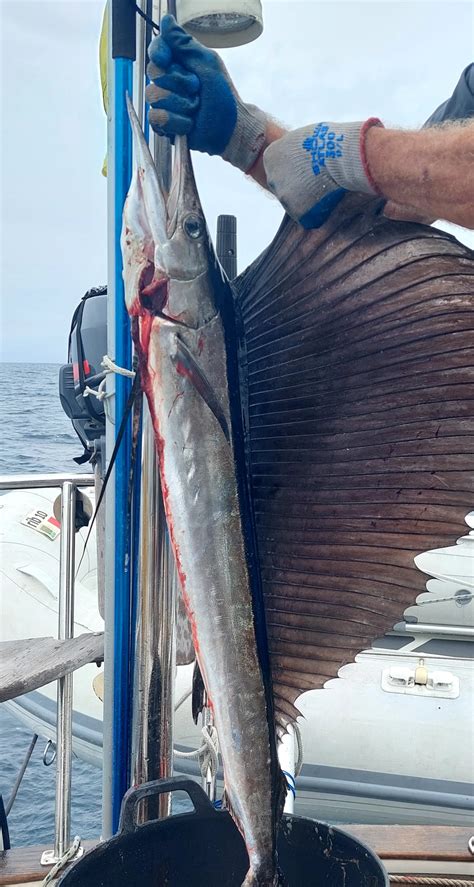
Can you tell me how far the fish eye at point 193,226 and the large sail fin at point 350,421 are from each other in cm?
16

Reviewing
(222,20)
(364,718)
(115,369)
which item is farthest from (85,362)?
(364,718)

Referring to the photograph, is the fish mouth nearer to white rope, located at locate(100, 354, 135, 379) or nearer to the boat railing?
white rope, located at locate(100, 354, 135, 379)

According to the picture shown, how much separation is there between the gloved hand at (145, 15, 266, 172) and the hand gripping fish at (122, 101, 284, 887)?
0.03 meters

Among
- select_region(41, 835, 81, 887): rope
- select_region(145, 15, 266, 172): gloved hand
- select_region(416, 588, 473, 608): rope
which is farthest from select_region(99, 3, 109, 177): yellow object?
select_region(416, 588, 473, 608): rope

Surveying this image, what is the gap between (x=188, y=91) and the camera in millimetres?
Result: 1145

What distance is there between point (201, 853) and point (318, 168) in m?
1.25

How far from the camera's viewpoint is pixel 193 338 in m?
1.16

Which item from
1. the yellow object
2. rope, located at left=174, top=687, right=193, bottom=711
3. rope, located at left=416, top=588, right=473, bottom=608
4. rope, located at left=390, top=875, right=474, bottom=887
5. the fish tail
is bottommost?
rope, located at left=174, top=687, right=193, bottom=711

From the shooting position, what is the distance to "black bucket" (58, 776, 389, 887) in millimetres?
1265

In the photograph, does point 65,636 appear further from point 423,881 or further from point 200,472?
point 423,881

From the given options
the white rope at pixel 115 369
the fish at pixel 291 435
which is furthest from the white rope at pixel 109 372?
the fish at pixel 291 435

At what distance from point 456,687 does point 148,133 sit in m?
3.01

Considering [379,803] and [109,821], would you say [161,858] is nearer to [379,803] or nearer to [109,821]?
[109,821]

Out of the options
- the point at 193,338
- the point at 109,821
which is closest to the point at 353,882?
the point at 109,821
